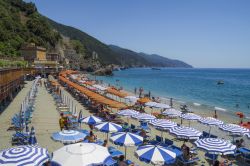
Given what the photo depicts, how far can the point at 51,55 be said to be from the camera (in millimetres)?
86562

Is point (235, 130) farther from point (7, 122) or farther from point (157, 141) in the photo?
point (7, 122)

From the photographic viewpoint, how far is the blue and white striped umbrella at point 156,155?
9.09 metres

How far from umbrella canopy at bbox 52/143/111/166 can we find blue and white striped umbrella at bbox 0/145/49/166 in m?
0.39

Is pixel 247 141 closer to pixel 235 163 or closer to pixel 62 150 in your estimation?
pixel 235 163

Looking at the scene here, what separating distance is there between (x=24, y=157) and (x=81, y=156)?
1.62 meters

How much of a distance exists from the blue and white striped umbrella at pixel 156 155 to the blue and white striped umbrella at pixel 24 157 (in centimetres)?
319

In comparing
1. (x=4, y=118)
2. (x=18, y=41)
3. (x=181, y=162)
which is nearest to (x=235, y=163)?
(x=181, y=162)

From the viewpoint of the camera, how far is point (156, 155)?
926 centimetres

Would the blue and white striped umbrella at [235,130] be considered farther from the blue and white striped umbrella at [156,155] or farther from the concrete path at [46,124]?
the concrete path at [46,124]

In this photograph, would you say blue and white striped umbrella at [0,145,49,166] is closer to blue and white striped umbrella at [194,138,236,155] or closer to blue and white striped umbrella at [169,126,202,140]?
blue and white striped umbrella at [194,138,236,155]

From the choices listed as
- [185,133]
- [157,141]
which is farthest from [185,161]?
[157,141]

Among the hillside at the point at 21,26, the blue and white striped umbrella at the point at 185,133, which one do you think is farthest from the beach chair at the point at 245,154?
the hillside at the point at 21,26

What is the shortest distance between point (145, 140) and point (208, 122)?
14.0ft

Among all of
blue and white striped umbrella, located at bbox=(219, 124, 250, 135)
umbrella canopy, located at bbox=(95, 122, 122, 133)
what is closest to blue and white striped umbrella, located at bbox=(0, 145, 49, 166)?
umbrella canopy, located at bbox=(95, 122, 122, 133)
